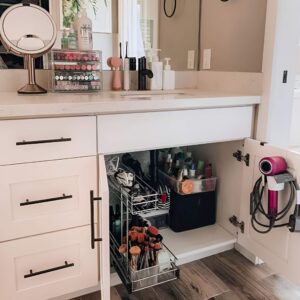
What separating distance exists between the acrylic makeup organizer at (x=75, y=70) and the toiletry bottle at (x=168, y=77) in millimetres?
420

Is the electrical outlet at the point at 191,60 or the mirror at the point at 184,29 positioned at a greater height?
the mirror at the point at 184,29

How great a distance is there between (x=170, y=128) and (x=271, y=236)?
2.24ft

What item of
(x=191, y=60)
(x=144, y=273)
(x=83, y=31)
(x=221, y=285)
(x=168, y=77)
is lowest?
(x=221, y=285)

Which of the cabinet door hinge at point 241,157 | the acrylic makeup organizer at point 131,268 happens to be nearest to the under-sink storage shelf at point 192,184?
the acrylic makeup organizer at point 131,268

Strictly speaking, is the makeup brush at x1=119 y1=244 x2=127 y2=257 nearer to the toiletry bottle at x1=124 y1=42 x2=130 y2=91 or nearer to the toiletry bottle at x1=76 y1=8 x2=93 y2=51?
the toiletry bottle at x1=124 y1=42 x2=130 y2=91

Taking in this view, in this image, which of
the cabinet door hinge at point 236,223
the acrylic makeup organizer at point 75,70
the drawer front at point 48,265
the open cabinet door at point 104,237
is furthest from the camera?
the cabinet door hinge at point 236,223

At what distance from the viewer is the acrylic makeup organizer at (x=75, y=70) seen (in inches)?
61.6

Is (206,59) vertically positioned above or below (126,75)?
above

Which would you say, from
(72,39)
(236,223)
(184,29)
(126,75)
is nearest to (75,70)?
(72,39)

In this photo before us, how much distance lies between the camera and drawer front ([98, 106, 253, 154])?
128cm

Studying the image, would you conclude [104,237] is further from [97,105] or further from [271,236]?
[271,236]

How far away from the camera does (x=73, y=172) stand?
124cm

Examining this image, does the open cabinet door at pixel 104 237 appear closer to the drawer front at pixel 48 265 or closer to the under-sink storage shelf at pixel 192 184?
the drawer front at pixel 48 265

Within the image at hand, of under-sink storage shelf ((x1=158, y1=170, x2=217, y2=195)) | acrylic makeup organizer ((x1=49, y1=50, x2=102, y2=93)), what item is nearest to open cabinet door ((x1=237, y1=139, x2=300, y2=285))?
under-sink storage shelf ((x1=158, y1=170, x2=217, y2=195))
